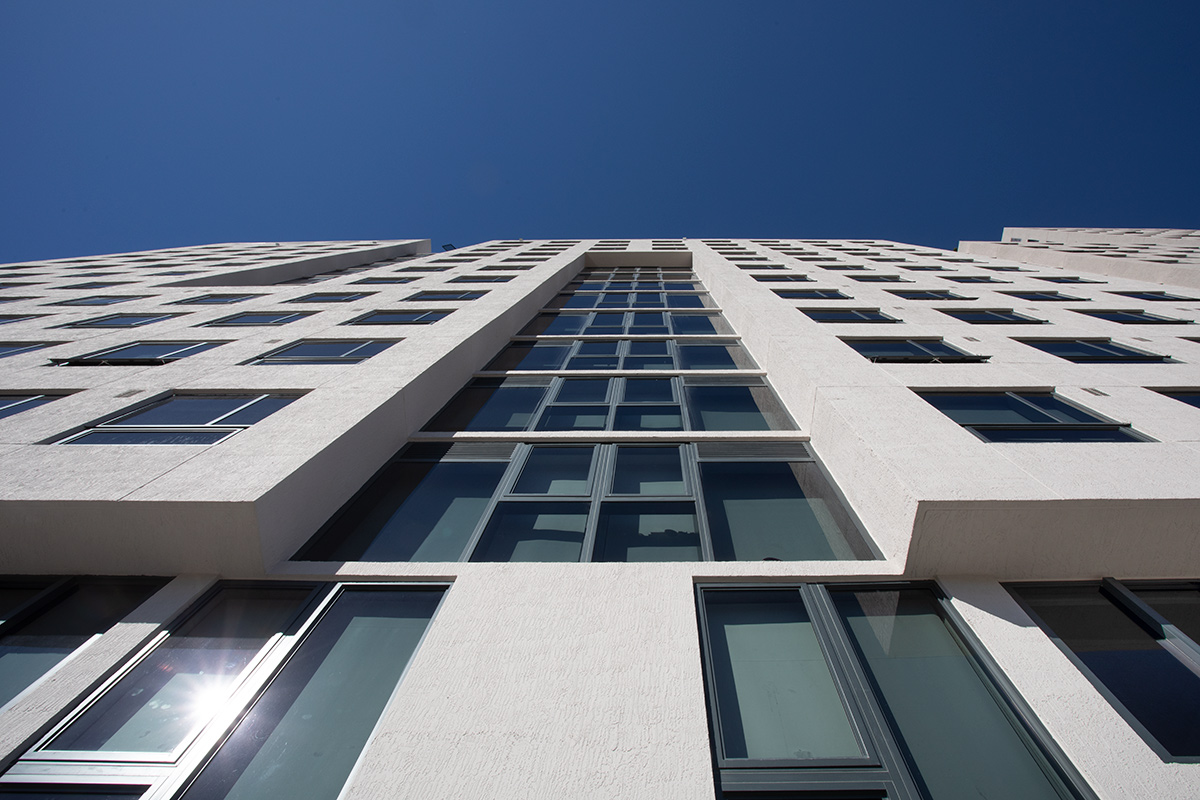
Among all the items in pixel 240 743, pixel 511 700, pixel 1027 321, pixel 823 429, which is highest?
pixel 1027 321

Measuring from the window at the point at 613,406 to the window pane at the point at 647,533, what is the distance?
2699mm

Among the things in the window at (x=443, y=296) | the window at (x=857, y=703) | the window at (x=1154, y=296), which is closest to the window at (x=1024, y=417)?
the window at (x=857, y=703)

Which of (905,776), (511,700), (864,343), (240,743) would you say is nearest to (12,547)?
(240,743)

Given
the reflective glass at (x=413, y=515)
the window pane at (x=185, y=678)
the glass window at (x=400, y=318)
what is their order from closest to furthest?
the window pane at (x=185, y=678) < the reflective glass at (x=413, y=515) < the glass window at (x=400, y=318)

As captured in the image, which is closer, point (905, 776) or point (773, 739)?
point (905, 776)

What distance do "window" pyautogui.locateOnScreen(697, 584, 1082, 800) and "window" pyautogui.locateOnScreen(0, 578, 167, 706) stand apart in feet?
20.4

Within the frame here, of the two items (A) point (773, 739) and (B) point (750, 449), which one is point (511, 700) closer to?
(A) point (773, 739)

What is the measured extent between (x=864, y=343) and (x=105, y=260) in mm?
40696

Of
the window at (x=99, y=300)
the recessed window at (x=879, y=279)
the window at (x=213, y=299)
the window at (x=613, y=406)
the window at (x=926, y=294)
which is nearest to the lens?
the window at (x=613, y=406)

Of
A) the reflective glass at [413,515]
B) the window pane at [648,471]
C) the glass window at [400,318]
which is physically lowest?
the reflective glass at [413,515]

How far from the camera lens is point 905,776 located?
4.15 meters

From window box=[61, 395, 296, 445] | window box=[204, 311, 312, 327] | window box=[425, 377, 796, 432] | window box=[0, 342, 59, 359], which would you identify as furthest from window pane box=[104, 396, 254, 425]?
window box=[0, 342, 59, 359]

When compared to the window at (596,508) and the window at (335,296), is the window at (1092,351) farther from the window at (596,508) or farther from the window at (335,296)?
the window at (335,296)

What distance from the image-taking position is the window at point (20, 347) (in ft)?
39.6
